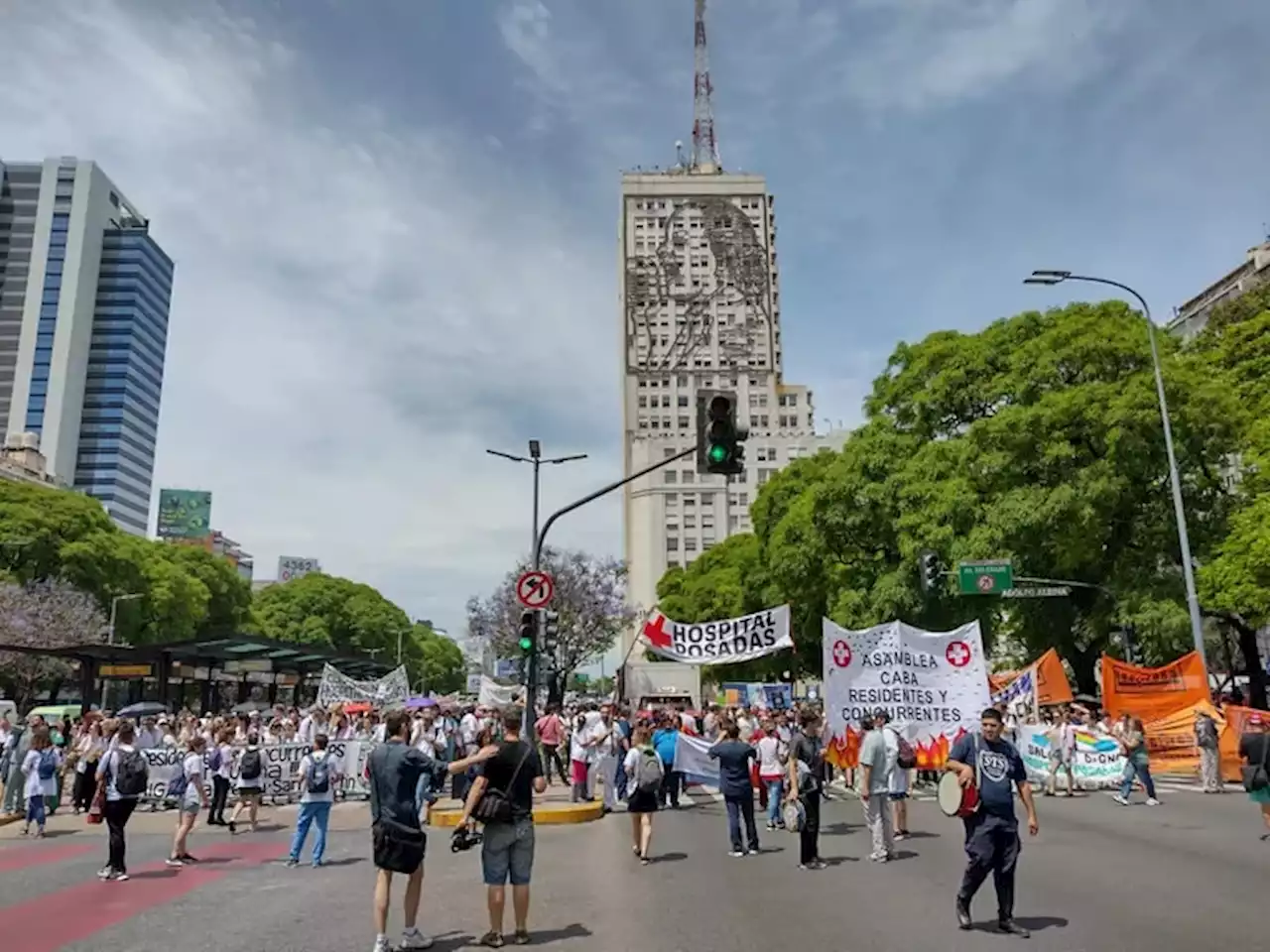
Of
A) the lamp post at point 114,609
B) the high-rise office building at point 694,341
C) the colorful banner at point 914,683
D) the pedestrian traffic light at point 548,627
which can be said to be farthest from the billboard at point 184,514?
the colorful banner at point 914,683

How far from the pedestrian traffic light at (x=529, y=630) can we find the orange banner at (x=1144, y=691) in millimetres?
13686

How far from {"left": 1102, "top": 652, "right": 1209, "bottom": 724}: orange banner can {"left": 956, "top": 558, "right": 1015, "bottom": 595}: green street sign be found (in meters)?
3.78

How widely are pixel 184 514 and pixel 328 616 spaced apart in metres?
73.4

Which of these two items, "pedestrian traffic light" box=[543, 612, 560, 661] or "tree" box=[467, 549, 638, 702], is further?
"tree" box=[467, 549, 638, 702]

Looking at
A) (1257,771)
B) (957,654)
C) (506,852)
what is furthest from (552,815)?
(1257,771)

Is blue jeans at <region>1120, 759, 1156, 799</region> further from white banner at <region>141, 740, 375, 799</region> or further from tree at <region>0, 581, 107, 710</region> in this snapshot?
tree at <region>0, 581, 107, 710</region>

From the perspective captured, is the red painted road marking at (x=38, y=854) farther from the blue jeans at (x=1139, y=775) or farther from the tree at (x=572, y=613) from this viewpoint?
the tree at (x=572, y=613)

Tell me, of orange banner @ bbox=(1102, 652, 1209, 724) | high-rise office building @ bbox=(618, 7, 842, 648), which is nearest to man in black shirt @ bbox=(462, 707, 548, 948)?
orange banner @ bbox=(1102, 652, 1209, 724)

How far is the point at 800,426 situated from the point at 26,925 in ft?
408

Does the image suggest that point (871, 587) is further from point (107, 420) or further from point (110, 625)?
point (107, 420)

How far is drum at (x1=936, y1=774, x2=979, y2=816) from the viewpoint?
7609mm

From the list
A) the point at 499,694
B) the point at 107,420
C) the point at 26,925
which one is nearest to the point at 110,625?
the point at 499,694

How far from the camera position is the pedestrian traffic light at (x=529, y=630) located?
52.4 feet

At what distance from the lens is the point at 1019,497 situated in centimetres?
2788
